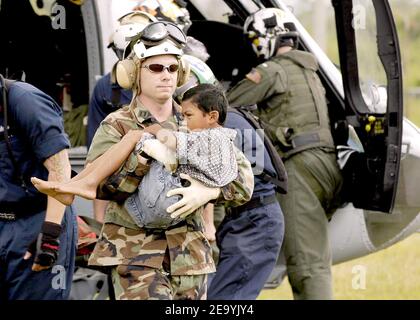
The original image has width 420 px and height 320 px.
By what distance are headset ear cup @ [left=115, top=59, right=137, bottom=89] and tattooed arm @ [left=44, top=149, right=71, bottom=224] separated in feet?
1.58

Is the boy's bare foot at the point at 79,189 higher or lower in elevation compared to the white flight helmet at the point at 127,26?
lower

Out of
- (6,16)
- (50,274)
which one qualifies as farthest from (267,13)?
(50,274)

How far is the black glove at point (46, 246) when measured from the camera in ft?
19.9

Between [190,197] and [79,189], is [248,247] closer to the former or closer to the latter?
[190,197]

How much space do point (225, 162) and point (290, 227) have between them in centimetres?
275

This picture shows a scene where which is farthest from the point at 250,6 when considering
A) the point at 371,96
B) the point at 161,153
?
the point at 161,153

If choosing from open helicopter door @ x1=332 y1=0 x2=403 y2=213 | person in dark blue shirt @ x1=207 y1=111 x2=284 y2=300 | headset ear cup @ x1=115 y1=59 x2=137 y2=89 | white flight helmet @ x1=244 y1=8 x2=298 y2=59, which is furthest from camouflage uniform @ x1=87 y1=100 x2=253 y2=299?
white flight helmet @ x1=244 y1=8 x2=298 y2=59

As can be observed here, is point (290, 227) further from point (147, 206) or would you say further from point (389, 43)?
point (147, 206)

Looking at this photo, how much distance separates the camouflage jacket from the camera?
5832mm

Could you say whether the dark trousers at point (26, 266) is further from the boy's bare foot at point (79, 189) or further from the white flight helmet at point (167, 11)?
the white flight helmet at point (167, 11)

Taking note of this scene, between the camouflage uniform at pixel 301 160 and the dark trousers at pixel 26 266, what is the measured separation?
7.76 feet

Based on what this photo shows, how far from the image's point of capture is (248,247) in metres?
7.68

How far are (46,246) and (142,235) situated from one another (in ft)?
1.64

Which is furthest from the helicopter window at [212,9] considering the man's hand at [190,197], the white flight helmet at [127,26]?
the man's hand at [190,197]
